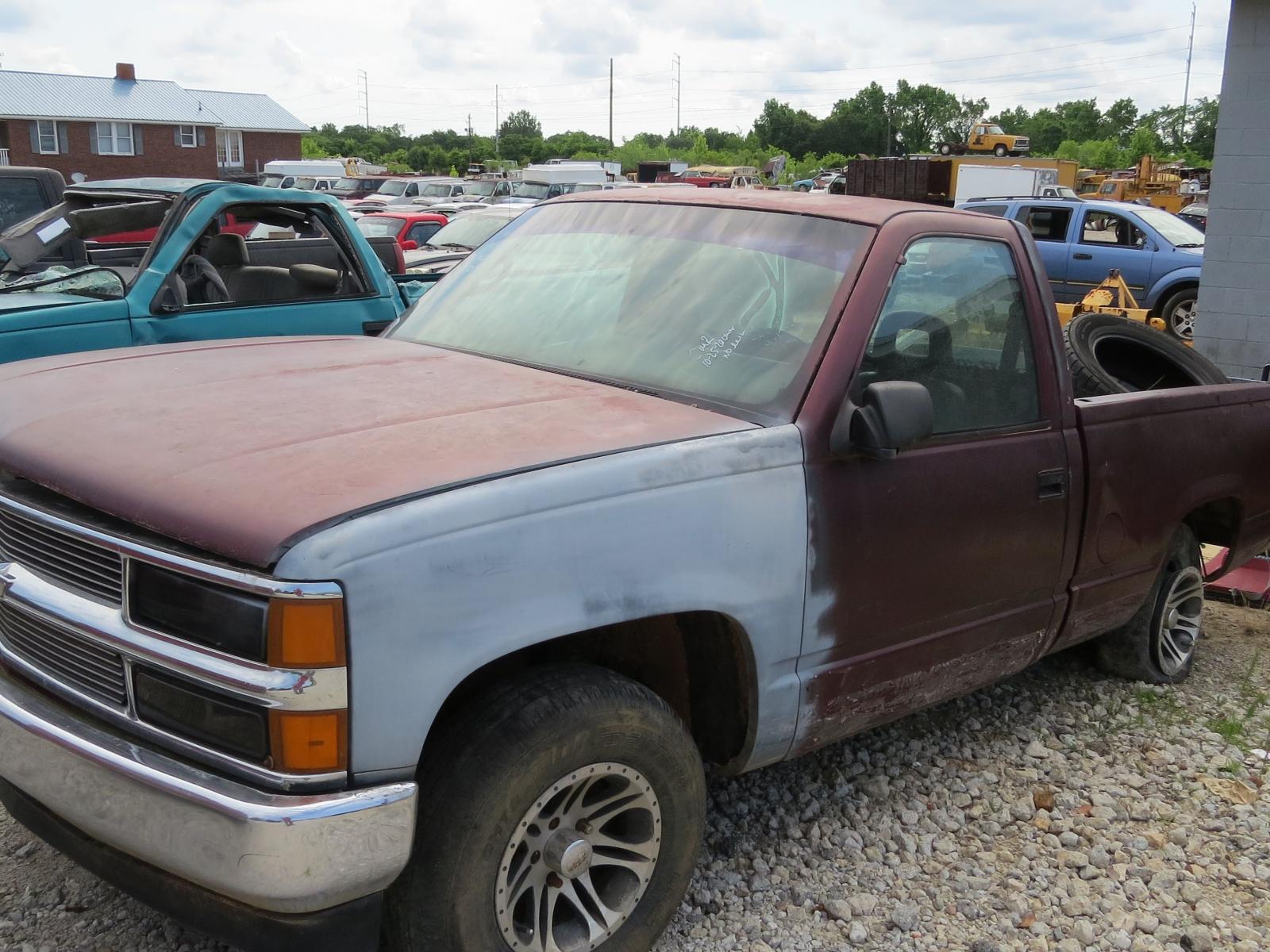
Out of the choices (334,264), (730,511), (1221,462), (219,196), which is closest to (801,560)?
(730,511)

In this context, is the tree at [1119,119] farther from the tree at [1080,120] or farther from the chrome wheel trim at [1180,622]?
the chrome wheel trim at [1180,622]

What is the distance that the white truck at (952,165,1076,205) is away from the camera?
84.9 ft

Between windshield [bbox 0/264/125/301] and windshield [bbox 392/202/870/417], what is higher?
windshield [bbox 392/202/870/417]

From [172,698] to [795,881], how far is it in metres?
1.84

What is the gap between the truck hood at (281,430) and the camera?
2.19 m

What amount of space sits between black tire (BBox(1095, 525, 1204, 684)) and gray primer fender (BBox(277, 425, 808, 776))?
2.16 meters

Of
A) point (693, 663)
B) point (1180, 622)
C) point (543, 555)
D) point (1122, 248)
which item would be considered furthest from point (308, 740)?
point (1122, 248)

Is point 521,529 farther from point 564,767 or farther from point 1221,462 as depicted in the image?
point 1221,462

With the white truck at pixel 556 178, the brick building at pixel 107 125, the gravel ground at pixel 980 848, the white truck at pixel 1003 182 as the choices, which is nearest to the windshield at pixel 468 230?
the gravel ground at pixel 980 848

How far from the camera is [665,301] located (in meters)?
3.38

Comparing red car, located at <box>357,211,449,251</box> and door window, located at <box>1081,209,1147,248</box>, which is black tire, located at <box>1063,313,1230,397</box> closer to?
door window, located at <box>1081,209,1147,248</box>

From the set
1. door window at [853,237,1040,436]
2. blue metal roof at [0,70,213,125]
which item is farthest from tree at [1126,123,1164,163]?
door window at [853,237,1040,436]

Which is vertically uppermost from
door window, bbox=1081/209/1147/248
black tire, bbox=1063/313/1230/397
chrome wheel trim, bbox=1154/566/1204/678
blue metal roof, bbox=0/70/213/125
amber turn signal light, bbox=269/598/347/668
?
blue metal roof, bbox=0/70/213/125

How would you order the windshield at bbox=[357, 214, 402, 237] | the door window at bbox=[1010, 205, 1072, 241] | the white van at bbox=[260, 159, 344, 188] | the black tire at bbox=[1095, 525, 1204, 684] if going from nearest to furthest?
1. the black tire at bbox=[1095, 525, 1204, 684]
2. the door window at bbox=[1010, 205, 1072, 241]
3. the windshield at bbox=[357, 214, 402, 237]
4. the white van at bbox=[260, 159, 344, 188]
